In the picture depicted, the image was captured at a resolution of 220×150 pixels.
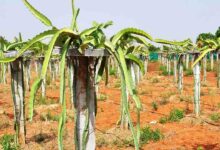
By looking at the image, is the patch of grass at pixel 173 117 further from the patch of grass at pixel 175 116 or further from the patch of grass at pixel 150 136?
the patch of grass at pixel 150 136

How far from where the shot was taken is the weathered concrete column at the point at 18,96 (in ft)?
28.2

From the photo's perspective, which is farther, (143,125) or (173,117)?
(173,117)

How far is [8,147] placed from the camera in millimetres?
7969

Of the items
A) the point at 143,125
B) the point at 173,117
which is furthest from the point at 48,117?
the point at 173,117

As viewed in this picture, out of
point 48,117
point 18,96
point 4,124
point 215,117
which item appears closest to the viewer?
point 18,96

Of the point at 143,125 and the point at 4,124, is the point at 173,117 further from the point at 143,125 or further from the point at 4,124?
the point at 4,124

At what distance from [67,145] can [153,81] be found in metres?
21.8

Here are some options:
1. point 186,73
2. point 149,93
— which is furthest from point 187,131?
point 186,73

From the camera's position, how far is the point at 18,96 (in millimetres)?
8641

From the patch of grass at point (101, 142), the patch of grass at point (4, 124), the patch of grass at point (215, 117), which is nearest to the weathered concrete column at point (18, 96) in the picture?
the patch of grass at point (101, 142)

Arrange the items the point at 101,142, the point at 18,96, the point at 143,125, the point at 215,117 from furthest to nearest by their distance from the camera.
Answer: the point at 215,117
the point at 143,125
the point at 101,142
the point at 18,96

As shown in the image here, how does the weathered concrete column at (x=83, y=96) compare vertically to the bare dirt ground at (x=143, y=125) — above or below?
above

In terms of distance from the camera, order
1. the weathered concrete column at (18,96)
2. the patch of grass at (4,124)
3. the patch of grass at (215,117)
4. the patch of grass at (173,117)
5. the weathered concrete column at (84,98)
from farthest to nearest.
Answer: the patch of grass at (173,117)
the patch of grass at (215,117)
the patch of grass at (4,124)
the weathered concrete column at (18,96)
the weathered concrete column at (84,98)

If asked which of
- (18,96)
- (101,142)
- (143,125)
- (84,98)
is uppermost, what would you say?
(84,98)
